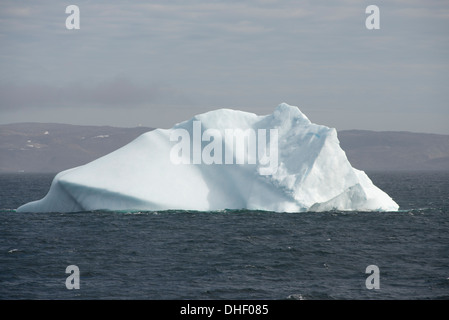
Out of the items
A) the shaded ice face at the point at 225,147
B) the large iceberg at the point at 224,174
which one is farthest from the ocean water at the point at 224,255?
the shaded ice face at the point at 225,147

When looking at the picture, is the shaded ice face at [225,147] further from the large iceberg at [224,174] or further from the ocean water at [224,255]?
the ocean water at [224,255]

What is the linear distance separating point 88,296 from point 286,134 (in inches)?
851

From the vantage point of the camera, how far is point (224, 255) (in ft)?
85.5

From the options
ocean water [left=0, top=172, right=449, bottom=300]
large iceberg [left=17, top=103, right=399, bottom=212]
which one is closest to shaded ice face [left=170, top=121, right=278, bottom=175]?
large iceberg [left=17, top=103, right=399, bottom=212]

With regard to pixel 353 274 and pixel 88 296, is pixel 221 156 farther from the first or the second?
pixel 88 296

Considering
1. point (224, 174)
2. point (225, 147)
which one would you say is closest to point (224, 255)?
point (224, 174)

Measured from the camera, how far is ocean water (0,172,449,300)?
20219mm

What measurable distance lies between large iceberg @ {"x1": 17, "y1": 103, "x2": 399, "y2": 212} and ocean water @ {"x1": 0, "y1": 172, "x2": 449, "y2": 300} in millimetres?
969

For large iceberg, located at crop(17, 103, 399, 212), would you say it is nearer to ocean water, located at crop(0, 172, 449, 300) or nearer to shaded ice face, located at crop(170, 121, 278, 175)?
shaded ice face, located at crop(170, 121, 278, 175)

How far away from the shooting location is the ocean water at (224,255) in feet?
66.3

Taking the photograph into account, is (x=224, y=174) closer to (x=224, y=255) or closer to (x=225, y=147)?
(x=225, y=147)

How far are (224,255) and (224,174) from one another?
11.4m

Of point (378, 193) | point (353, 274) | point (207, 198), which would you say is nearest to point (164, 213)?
point (207, 198)

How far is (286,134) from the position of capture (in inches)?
1519
